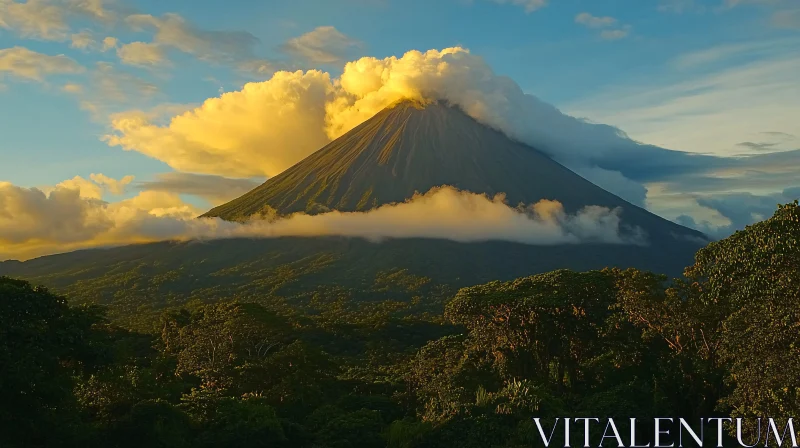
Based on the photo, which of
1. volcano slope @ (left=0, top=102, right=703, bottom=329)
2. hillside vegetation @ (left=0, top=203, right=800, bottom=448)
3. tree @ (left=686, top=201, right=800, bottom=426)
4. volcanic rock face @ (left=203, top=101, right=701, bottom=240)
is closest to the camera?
tree @ (left=686, top=201, right=800, bottom=426)

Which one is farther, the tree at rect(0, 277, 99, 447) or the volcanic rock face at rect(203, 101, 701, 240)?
the volcanic rock face at rect(203, 101, 701, 240)

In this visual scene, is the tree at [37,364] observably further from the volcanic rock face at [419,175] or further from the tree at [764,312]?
the volcanic rock face at [419,175]

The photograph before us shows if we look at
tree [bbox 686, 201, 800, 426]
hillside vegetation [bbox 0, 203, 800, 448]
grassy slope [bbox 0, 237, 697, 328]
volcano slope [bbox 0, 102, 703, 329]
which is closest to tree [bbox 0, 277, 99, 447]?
hillside vegetation [bbox 0, 203, 800, 448]

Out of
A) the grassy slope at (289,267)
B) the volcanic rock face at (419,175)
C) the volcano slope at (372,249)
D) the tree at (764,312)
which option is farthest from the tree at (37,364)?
the volcanic rock face at (419,175)

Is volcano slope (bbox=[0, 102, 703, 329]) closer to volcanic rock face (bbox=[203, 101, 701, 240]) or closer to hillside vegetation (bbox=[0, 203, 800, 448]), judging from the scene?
volcanic rock face (bbox=[203, 101, 701, 240])

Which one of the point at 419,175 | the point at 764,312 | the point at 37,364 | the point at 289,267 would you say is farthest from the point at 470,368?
the point at 419,175

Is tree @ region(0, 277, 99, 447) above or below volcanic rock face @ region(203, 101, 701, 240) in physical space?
below

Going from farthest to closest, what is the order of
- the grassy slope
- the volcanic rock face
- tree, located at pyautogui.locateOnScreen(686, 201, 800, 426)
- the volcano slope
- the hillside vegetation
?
the volcanic rock face → the volcano slope → the grassy slope → the hillside vegetation → tree, located at pyautogui.locateOnScreen(686, 201, 800, 426)

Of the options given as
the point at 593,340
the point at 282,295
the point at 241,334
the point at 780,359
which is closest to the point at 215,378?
the point at 241,334
